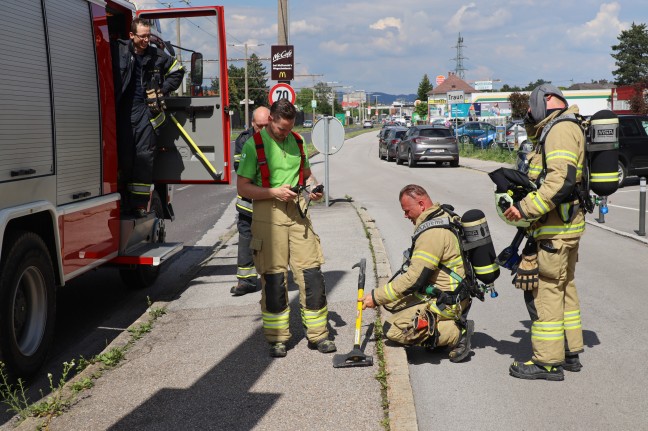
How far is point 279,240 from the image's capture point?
5.69 m

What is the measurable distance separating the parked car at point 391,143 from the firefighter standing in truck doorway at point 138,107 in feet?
92.6

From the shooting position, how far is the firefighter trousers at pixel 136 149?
7.20 metres

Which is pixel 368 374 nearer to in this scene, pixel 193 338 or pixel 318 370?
pixel 318 370

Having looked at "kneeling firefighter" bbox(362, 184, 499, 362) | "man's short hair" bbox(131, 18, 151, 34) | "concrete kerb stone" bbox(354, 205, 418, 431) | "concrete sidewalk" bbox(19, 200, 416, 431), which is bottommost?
"concrete sidewalk" bbox(19, 200, 416, 431)

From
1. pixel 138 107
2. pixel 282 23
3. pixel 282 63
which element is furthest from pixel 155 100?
pixel 282 23

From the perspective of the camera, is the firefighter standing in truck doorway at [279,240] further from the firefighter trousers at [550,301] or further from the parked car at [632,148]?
the parked car at [632,148]

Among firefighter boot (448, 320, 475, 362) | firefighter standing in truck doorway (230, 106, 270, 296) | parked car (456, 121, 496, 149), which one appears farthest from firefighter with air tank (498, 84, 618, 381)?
parked car (456, 121, 496, 149)

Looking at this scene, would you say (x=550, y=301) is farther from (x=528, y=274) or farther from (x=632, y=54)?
(x=632, y=54)

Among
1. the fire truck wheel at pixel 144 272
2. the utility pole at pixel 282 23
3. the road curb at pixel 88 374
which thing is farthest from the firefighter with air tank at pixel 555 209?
the utility pole at pixel 282 23

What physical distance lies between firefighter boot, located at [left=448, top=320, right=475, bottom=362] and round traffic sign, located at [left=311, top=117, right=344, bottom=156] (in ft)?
31.4

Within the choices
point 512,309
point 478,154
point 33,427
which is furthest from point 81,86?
point 478,154

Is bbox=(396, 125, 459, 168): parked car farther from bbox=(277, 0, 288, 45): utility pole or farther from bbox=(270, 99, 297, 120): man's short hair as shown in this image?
bbox=(270, 99, 297, 120): man's short hair

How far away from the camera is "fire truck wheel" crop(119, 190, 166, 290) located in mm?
8195

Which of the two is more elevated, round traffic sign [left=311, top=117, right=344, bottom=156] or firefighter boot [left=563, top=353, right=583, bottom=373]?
round traffic sign [left=311, top=117, right=344, bottom=156]
